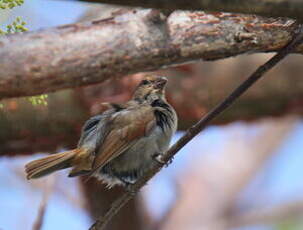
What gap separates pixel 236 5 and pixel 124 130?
2060mm

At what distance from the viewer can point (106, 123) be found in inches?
150

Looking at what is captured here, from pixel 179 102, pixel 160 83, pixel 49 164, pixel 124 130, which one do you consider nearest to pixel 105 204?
pixel 179 102

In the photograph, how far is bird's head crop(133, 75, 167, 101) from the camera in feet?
13.5

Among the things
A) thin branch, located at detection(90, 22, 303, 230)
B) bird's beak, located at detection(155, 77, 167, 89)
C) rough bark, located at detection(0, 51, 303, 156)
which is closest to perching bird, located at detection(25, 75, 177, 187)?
bird's beak, located at detection(155, 77, 167, 89)

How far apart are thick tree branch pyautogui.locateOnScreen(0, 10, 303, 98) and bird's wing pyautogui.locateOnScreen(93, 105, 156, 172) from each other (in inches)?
37.3

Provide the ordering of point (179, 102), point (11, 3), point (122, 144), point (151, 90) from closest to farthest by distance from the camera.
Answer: point (11, 3) → point (122, 144) → point (151, 90) → point (179, 102)

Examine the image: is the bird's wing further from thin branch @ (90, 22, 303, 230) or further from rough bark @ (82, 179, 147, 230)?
rough bark @ (82, 179, 147, 230)

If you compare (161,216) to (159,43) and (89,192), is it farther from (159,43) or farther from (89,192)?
(159,43)

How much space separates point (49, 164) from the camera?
349cm

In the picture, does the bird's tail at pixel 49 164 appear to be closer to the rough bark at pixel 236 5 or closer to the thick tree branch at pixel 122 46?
the thick tree branch at pixel 122 46

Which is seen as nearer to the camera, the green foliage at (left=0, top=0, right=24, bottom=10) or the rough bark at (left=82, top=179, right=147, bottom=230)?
the green foliage at (left=0, top=0, right=24, bottom=10)

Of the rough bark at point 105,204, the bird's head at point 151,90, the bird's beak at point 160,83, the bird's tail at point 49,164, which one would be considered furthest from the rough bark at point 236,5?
the rough bark at point 105,204

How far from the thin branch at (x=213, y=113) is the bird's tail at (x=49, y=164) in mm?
525

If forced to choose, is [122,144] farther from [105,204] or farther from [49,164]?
[105,204]
